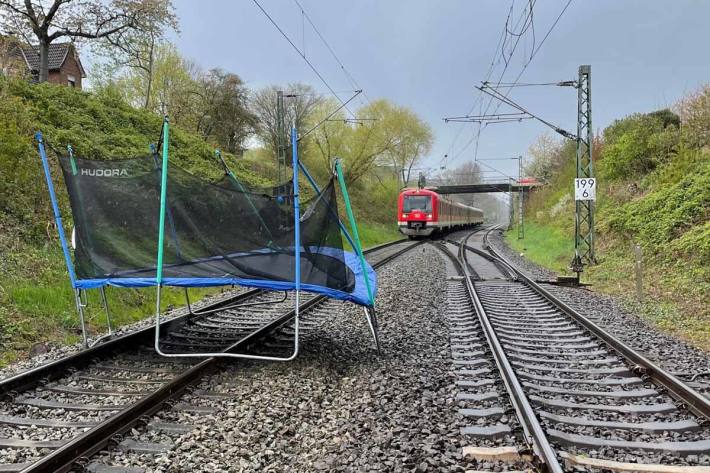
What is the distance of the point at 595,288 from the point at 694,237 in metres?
2.51

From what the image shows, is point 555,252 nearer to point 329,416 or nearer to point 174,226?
point 174,226

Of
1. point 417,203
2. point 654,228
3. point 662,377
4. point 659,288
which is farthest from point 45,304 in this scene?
point 417,203

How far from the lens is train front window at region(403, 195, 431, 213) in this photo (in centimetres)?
3400

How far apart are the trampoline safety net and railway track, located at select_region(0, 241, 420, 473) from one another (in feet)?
3.38

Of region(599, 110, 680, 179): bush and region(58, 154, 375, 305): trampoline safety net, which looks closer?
region(58, 154, 375, 305): trampoline safety net

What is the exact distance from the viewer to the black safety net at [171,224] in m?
6.16

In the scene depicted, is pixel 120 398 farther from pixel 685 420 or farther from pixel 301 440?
pixel 685 420

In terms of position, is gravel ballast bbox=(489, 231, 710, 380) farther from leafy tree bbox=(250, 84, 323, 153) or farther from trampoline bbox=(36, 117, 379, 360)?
leafy tree bbox=(250, 84, 323, 153)

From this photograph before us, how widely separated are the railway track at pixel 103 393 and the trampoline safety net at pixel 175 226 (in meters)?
1.03

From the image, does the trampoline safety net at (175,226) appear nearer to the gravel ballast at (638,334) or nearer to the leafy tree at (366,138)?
the gravel ballast at (638,334)

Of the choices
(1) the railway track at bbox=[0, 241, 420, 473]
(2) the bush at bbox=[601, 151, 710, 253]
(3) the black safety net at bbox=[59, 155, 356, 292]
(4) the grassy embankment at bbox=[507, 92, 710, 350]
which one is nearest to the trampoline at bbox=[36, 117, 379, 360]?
(3) the black safety net at bbox=[59, 155, 356, 292]

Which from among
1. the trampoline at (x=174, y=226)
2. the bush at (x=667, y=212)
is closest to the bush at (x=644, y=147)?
the bush at (x=667, y=212)

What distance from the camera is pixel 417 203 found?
3419 cm

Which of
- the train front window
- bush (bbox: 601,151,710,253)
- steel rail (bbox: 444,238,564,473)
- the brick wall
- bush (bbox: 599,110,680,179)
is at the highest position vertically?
the brick wall
